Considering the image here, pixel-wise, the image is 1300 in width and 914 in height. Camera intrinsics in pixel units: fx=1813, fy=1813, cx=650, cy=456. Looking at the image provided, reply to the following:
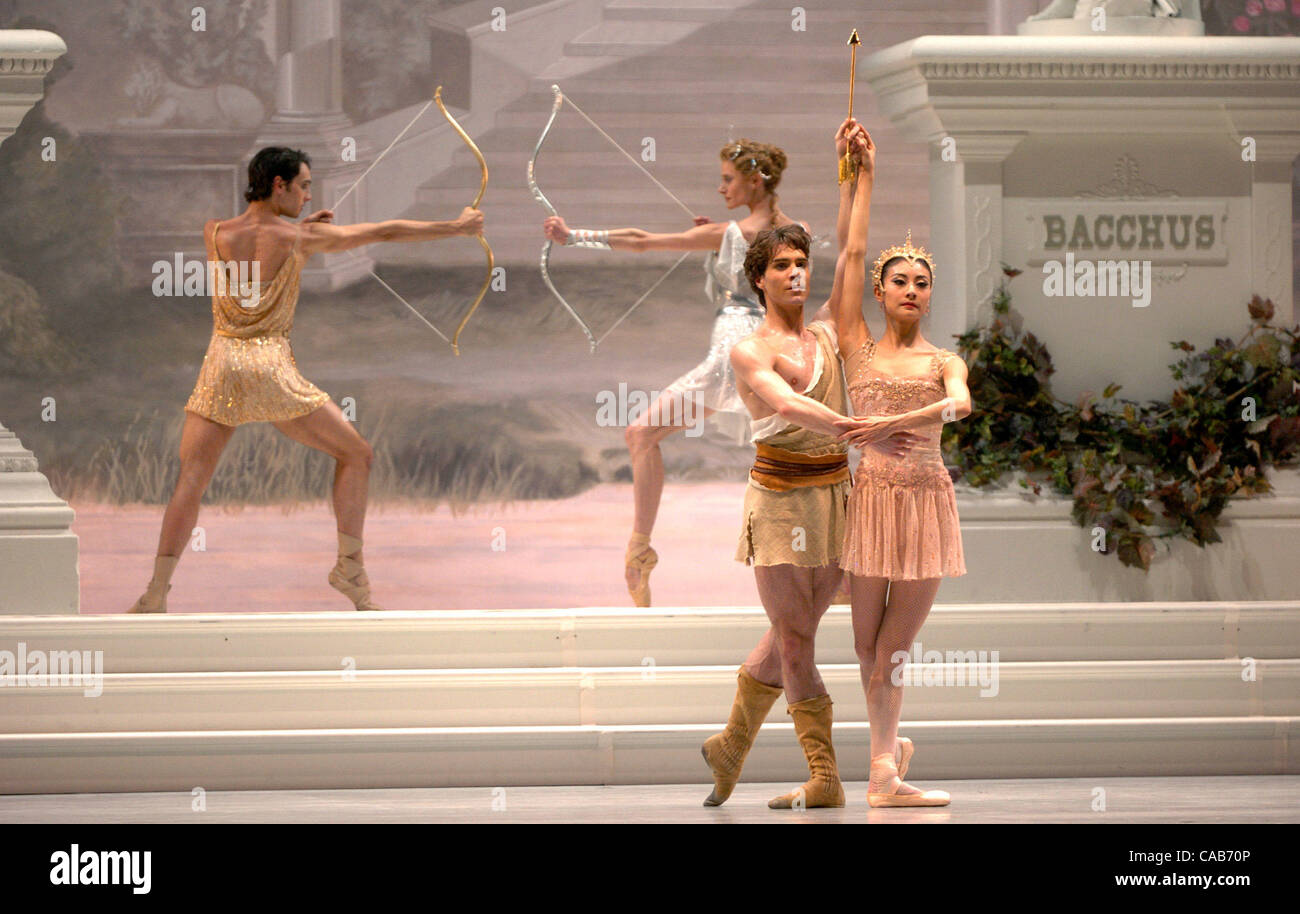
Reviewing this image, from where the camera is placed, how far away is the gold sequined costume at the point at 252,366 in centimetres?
588

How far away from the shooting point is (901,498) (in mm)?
4523

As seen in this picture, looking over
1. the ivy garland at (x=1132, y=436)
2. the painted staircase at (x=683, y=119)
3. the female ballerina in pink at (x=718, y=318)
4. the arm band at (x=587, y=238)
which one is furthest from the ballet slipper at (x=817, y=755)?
the painted staircase at (x=683, y=119)

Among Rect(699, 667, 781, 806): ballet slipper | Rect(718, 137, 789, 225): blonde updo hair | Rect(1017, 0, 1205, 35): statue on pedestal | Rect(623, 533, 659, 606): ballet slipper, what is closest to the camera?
Rect(699, 667, 781, 806): ballet slipper

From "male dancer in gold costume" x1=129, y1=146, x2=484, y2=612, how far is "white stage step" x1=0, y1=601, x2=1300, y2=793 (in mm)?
543

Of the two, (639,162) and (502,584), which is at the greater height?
(639,162)

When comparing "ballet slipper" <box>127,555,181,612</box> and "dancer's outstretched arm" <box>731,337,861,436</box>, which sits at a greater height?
"dancer's outstretched arm" <box>731,337,861,436</box>

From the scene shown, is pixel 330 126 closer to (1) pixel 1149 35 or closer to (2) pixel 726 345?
(2) pixel 726 345

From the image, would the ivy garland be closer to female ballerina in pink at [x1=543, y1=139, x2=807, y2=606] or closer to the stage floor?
female ballerina in pink at [x1=543, y1=139, x2=807, y2=606]

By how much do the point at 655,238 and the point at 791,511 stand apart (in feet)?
6.35

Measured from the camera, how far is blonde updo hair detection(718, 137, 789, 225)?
5.98 meters

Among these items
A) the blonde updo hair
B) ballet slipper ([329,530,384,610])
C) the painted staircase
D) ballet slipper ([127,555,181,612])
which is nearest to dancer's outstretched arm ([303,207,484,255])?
the blonde updo hair

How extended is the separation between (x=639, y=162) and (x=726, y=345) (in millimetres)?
2489

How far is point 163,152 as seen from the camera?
27.0 ft
